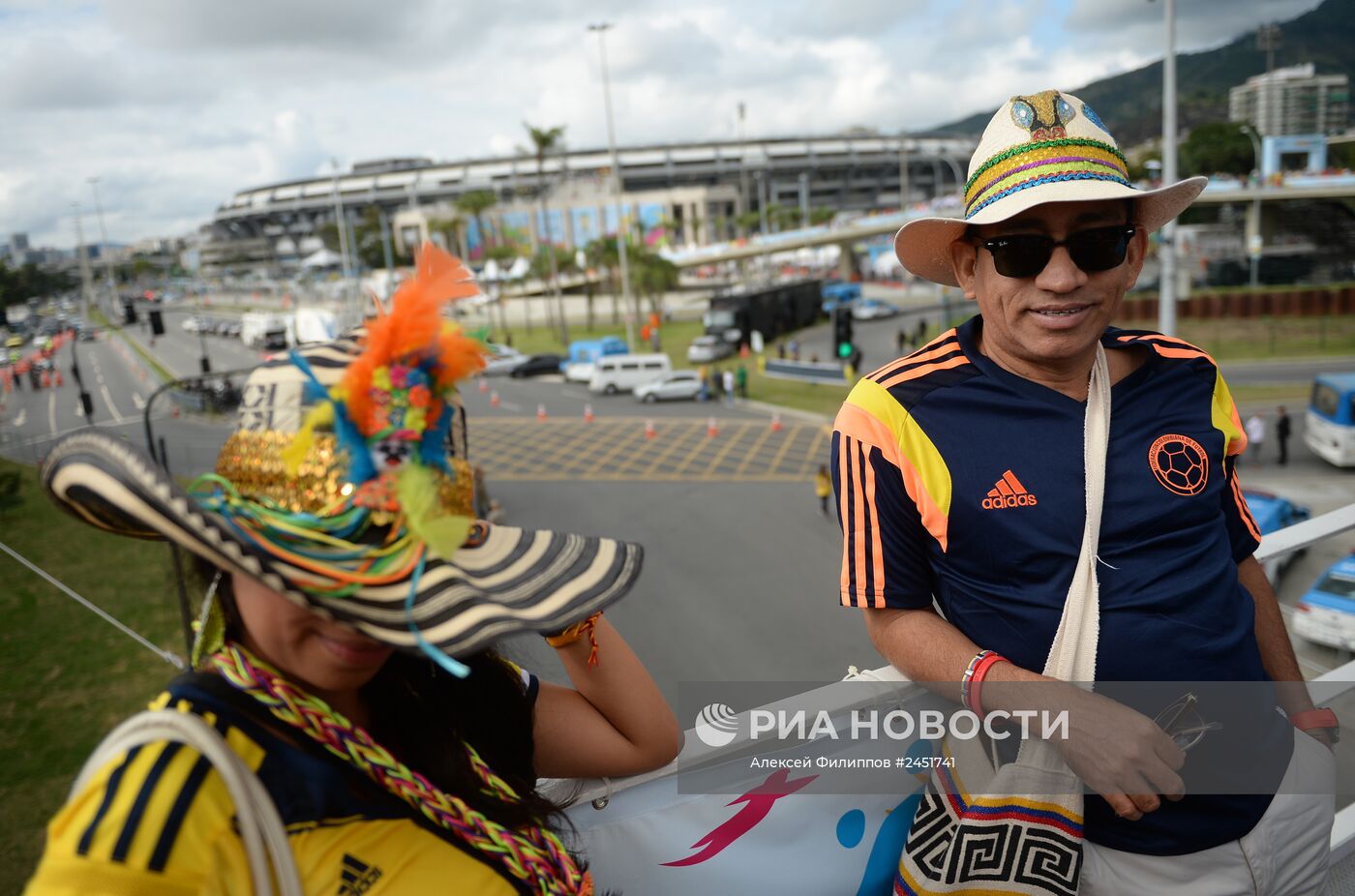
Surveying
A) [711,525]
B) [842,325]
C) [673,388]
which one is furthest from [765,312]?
[711,525]

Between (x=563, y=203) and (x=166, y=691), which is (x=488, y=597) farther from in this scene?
(x=563, y=203)

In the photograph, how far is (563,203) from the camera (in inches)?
3044

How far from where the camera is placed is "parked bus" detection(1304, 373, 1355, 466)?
15.6m

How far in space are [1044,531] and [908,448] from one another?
1.04 ft

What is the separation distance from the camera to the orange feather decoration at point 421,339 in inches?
42.9

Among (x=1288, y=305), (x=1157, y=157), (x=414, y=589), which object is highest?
(x=1157, y=157)

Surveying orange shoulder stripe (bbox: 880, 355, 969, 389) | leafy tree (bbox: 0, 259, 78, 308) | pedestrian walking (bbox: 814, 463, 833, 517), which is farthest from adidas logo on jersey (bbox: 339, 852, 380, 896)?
leafy tree (bbox: 0, 259, 78, 308)

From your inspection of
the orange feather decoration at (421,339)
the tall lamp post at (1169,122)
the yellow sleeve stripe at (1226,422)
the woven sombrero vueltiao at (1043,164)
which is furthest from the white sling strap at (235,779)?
the tall lamp post at (1169,122)

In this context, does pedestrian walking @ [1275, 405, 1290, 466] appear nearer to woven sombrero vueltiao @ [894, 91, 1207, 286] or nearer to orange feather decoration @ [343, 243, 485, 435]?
woven sombrero vueltiao @ [894, 91, 1207, 286]

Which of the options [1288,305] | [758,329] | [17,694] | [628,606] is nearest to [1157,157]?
[1288,305]

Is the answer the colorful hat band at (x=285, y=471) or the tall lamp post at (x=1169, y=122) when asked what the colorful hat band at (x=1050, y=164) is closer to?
the colorful hat band at (x=285, y=471)

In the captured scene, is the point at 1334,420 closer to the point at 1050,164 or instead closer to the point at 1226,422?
the point at 1226,422

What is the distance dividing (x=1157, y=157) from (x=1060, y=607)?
77686 mm

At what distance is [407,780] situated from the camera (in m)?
1.22
